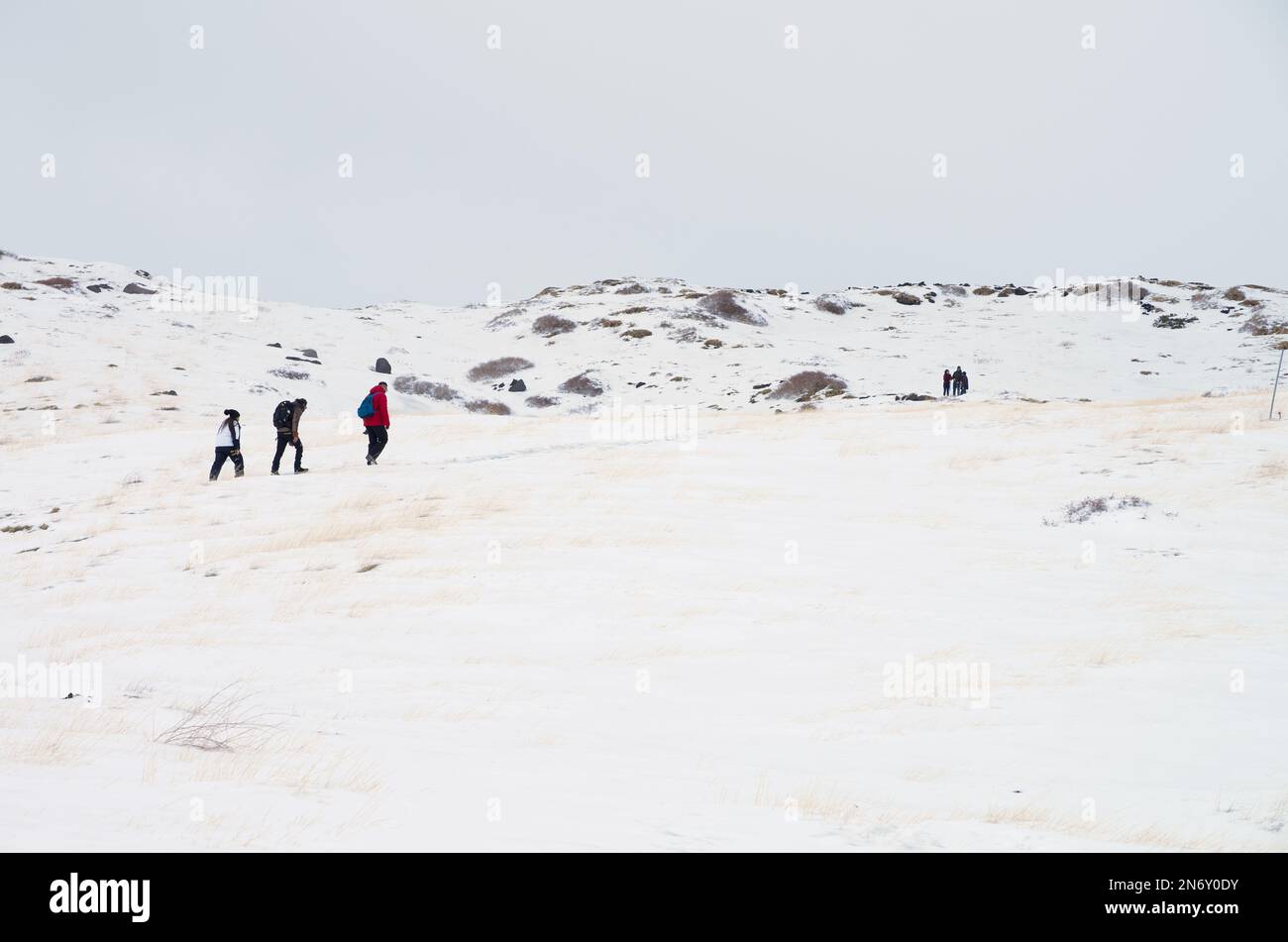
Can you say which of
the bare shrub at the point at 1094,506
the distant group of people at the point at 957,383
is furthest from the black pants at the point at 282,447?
the distant group of people at the point at 957,383

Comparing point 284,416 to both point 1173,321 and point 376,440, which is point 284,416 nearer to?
point 376,440

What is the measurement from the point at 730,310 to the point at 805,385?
869 inches

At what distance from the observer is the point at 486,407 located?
145 feet

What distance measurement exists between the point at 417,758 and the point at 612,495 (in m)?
8.78

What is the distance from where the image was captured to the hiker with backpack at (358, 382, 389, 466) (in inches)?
709

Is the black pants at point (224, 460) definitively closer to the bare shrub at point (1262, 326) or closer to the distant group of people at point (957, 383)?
the distant group of people at point (957, 383)

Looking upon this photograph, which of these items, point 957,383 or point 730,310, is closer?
point 957,383

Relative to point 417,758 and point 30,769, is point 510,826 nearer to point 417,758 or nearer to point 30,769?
point 417,758

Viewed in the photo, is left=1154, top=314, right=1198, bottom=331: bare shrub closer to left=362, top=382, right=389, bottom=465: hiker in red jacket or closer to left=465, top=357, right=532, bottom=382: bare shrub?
left=465, top=357, right=532, bottom=382: bare shrub

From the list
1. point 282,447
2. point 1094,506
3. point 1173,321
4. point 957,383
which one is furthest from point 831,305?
point 1094,506

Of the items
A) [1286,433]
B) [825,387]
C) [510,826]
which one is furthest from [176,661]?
[825,387]

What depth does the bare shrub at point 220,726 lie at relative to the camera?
5.08 metres

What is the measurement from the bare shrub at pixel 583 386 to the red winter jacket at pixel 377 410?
2924 centimetres

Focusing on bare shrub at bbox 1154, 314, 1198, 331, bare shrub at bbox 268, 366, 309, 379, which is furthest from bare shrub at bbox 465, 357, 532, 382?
bare shrub at bbox 1154, 314, 1198, 331
